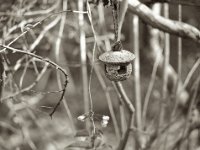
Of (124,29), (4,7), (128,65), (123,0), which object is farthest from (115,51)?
(124,29)

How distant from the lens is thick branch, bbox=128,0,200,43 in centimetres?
225

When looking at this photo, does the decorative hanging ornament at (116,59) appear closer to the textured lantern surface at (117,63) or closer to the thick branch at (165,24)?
the textured lantern surface at (117,63)

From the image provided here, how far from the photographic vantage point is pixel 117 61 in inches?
65.5

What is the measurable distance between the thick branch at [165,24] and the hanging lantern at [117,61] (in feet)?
1.93

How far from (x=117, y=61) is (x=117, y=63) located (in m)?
0.02

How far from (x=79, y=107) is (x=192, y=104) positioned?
101 inches

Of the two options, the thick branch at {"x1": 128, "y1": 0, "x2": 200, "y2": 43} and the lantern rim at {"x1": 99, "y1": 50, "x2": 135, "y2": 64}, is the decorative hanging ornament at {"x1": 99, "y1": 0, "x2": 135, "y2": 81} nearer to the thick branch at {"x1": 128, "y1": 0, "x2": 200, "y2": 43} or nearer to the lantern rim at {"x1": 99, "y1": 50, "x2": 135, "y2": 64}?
the lantern rim at {"x1": 99, "y1": 50, "x2": 135, "y2": 64}

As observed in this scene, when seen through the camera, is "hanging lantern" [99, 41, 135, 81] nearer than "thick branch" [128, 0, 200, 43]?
Yes

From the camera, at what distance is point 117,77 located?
1.74 meters

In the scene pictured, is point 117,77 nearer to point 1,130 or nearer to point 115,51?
point 115,51

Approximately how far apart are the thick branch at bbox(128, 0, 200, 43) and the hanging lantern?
588 millimetres

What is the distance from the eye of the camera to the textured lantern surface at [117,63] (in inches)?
66.0

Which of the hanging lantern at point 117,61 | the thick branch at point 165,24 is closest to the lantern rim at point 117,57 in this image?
the hanging lantern at point 117,61

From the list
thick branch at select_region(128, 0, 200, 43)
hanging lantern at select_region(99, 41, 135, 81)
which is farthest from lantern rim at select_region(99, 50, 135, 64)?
thick branch at select_region(128, 0, 200, 43)
